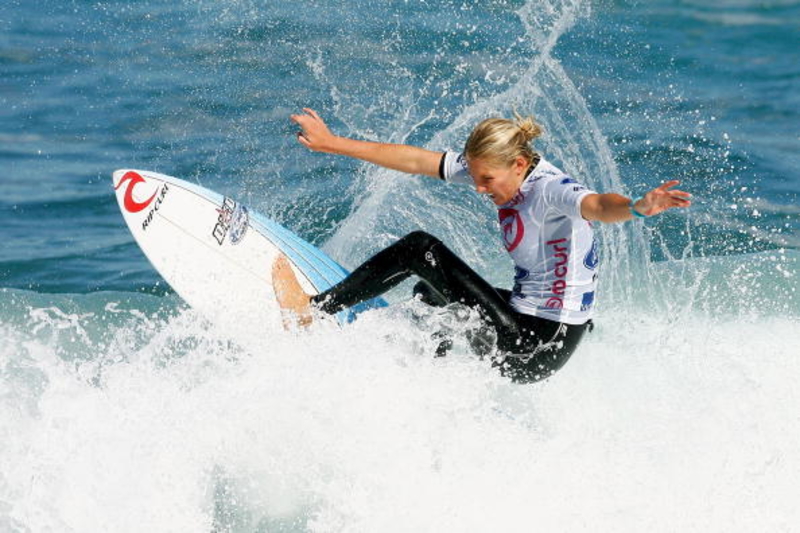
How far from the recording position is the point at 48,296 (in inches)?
338

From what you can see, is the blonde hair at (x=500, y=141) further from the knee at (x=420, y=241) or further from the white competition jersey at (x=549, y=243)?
the knee at (x=420, y=241)

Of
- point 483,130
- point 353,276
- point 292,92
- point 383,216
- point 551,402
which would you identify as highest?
point 483,130

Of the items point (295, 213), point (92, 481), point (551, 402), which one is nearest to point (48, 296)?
point (295, 213)

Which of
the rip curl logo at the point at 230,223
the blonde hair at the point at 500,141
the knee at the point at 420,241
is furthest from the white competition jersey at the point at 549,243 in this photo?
the rip curl logo at the point at 230,223

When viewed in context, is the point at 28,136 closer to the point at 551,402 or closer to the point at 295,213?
the point at 295,213

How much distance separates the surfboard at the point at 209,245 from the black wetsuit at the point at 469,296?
40.1 inches

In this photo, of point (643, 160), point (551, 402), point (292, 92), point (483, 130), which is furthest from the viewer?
point (292, 92)

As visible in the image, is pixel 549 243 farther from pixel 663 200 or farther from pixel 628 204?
pixel 663 200

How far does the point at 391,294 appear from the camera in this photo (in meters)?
8.37

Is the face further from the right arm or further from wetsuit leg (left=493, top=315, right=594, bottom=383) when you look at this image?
wetsuit leg (left=493, top=315, right=594, bottom=383)

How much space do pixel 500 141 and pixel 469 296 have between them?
0.86 meters

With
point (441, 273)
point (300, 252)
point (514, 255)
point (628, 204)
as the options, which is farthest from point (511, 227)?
point (300, 252)

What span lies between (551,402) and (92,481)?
115 inches

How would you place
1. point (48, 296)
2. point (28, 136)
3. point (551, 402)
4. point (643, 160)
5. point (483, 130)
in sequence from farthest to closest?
point (28, 136) < point (643, 160) < point (48, 296) < point (551, 402) < point (483, 130)
